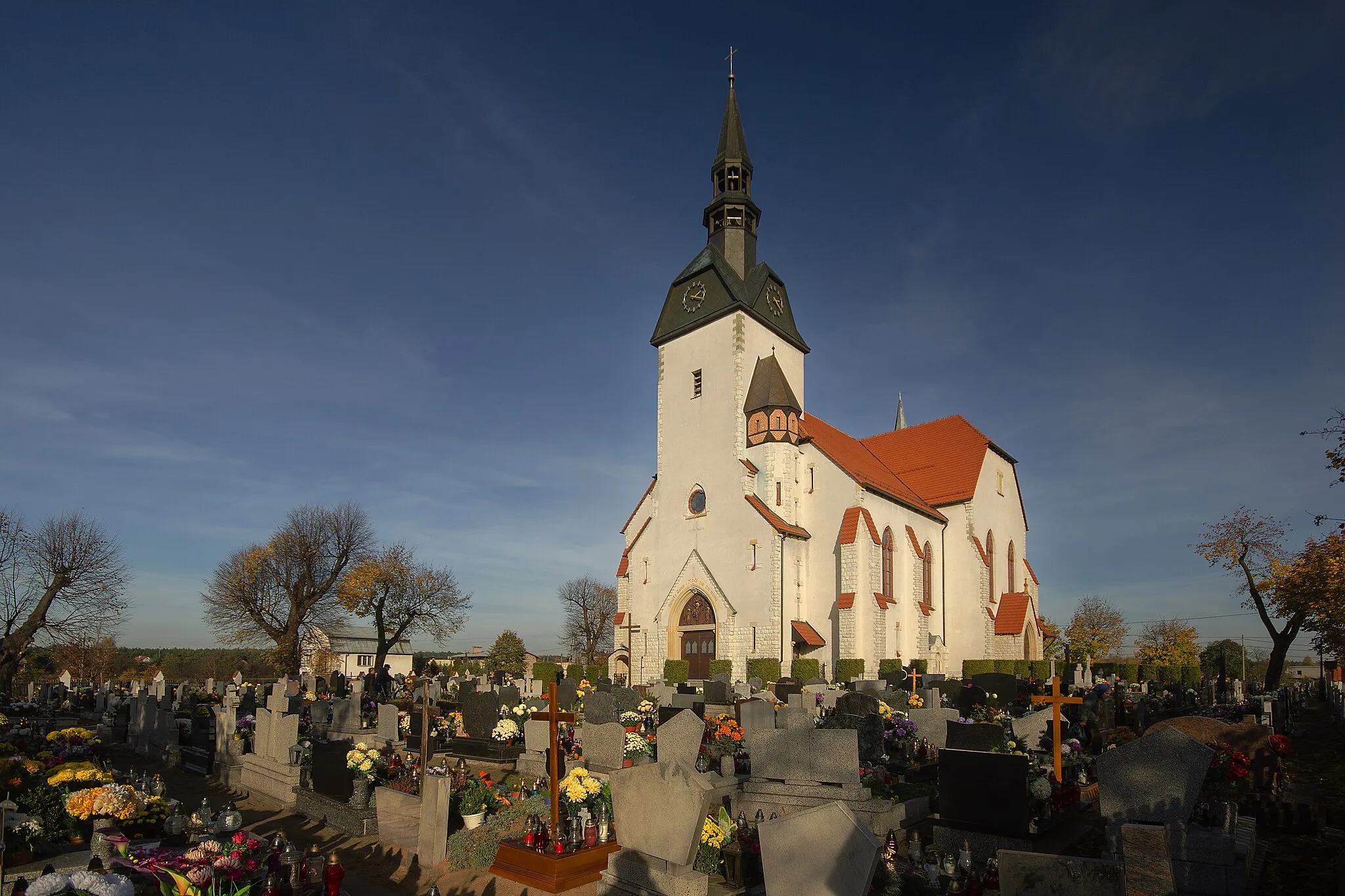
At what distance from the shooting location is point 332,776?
1130 cm

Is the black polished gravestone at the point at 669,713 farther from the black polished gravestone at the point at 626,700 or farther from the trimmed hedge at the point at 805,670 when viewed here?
the trimmed hedge at the point at 805,670

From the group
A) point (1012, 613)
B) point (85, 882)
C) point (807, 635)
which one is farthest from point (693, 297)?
point (85, 882)

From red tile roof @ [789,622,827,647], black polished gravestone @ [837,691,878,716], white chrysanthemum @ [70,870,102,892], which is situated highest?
red tile roof @ [789,622,827,647]

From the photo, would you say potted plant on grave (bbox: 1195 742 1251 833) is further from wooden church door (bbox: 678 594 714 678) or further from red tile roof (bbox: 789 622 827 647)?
wooden church door (bbox: 678 594 714 678)

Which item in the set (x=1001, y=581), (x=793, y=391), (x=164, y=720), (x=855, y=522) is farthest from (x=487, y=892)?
(x=1001, y=581)

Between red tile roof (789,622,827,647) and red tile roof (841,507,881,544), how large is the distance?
3.44m

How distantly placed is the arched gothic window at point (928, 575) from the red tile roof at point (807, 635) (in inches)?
273

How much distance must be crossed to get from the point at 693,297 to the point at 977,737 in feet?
83.7

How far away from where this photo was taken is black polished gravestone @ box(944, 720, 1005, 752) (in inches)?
449

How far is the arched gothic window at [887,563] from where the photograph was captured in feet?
104

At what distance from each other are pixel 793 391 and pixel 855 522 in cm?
696

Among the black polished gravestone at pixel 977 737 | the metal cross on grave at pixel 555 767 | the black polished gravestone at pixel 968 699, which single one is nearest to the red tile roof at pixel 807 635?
the black polished gravestone at pixel 968 699

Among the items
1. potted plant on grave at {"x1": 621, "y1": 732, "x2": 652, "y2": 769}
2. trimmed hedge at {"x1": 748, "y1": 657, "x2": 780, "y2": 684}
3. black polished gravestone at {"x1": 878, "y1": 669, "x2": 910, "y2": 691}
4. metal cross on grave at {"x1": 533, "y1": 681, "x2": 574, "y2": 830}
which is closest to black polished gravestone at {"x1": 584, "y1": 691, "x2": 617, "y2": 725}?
potted plant on grave at {"x1": 621, "y1": 732, "x2": 652, "y2": 769}

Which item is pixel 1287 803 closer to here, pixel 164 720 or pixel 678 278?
pixel 164 720
